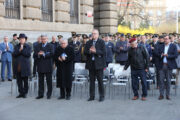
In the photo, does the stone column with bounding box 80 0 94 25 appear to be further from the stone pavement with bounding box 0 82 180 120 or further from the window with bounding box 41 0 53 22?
the stone pavement with bounding box 0 82 180 120

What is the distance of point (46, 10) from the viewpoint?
17594 millimetres

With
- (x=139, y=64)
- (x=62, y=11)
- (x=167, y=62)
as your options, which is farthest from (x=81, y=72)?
(x=62, y=11)

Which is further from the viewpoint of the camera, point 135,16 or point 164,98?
point 135,16

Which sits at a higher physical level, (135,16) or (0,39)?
(135,16)

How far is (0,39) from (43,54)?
472 cm

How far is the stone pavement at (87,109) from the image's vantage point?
25.2ft

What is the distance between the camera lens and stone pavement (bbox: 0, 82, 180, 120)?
7.70 metres

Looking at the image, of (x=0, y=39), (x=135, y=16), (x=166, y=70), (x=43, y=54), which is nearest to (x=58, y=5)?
(x=0, y=39)

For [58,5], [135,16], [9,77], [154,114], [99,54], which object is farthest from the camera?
[135,16]

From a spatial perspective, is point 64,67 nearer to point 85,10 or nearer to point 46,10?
point 46,10

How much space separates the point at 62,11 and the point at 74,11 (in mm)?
1881

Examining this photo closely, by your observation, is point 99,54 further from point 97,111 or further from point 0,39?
point 0,39

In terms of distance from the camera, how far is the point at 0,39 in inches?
552

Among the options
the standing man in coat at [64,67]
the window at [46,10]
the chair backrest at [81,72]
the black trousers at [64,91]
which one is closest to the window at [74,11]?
the window at [46,10]
